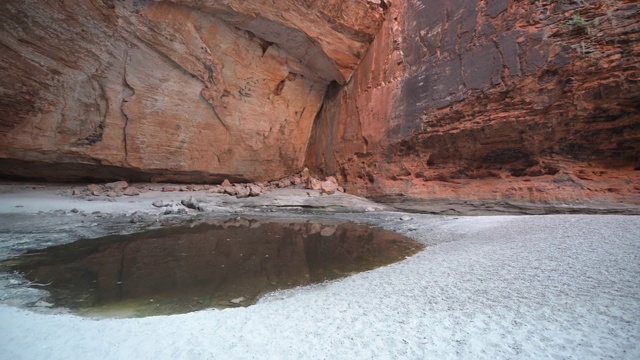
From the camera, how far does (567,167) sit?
6.49 metres

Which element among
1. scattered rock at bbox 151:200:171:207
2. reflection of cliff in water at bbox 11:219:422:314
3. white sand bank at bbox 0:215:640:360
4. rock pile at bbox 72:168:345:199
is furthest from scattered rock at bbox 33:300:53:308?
rock pile at bbox 72:168:345:199

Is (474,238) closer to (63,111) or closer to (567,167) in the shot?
(567,167)

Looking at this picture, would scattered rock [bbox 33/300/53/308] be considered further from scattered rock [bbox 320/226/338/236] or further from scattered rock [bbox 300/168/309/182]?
scattered rock [bbox 300/168/309/182]

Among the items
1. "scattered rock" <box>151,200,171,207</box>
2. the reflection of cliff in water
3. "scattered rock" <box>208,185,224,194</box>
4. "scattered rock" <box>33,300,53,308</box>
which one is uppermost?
"scattered rock" <box>208,185,224,194</box>

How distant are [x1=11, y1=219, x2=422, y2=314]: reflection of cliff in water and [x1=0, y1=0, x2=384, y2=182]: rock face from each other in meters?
5.50

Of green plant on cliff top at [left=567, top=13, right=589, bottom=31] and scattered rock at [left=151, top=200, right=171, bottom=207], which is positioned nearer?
green plant on cliff top at [left=567, top=13, right=589, bottom=31]

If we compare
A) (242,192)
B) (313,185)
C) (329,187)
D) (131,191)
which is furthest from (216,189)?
(329,187)

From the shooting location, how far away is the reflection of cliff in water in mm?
3252

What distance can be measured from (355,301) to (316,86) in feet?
41.5

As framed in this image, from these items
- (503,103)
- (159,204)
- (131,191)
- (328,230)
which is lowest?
(328,230)

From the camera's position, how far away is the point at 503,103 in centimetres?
734

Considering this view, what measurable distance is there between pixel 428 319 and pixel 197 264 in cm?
332

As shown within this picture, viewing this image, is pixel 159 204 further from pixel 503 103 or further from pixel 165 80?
pixel 503 103

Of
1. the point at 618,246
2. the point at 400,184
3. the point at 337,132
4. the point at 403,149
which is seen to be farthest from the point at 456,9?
the point at 618,246
